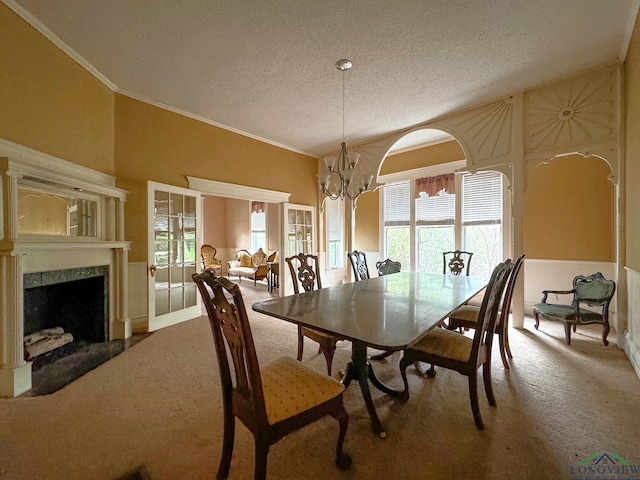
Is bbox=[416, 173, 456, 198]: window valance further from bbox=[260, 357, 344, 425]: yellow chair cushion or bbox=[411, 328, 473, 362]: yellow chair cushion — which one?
bbox=[260, 357, 344, 425]: yellow chair cushion

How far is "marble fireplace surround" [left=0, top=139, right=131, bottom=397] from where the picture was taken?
2.03m

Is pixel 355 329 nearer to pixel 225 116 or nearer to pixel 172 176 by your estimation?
pixel 172 176

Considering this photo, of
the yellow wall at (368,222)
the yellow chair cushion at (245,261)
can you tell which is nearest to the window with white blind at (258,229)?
the yellow chair cushion at (245,261)

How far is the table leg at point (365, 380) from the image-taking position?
1.64 metres

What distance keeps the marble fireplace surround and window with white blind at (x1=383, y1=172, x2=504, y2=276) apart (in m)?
4.58

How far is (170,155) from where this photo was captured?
3.72 m

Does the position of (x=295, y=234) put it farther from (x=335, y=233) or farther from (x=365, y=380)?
(x=365, y=380)

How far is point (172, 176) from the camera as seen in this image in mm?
3746

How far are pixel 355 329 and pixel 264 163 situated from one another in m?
4.05

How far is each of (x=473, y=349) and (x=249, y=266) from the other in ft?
22.0

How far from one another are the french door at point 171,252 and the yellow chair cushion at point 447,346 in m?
3.22

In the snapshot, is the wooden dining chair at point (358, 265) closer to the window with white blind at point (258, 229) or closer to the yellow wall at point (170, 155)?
the yellow wall at point (170, 155)

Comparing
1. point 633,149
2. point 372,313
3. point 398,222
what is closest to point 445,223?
point 398,222

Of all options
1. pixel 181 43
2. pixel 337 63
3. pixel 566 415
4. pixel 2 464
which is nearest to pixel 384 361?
pixel 566 415
